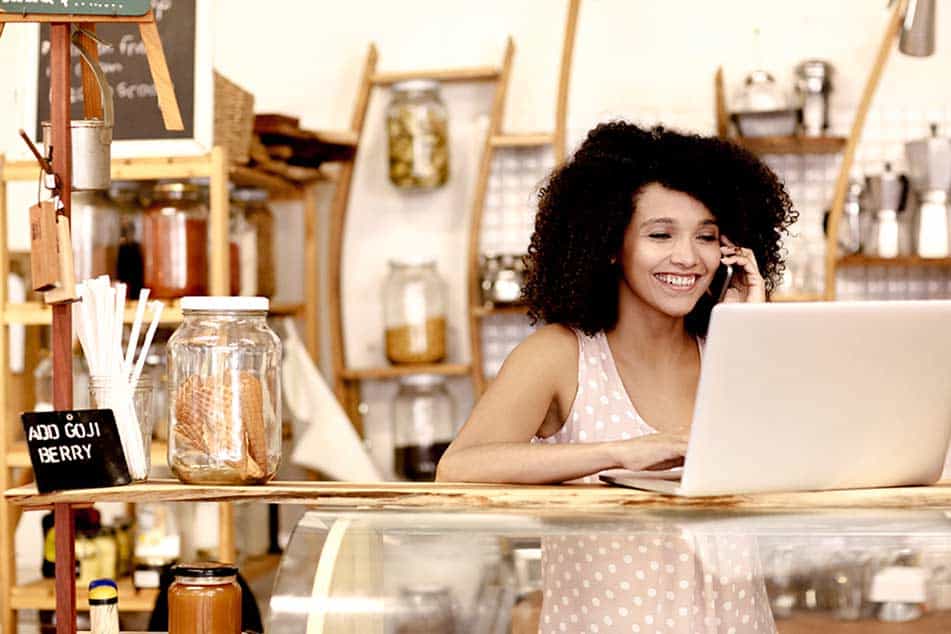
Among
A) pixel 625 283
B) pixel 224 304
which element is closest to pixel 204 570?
pixel 224 304

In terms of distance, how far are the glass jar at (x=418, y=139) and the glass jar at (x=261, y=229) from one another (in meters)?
0.42

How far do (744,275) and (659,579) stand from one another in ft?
2.66

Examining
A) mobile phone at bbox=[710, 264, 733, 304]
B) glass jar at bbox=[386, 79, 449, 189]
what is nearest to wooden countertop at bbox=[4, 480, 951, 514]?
mobile phone at bbox=[710, 264, 733, 304]

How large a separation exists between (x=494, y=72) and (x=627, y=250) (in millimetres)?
2174

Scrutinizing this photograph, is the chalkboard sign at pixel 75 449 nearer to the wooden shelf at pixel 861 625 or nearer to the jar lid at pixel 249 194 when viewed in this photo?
the wooden shelf at pixel 861 625

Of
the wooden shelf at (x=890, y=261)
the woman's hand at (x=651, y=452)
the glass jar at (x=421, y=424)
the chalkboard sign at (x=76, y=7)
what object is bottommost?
the glass jar at (x=421, y=424)

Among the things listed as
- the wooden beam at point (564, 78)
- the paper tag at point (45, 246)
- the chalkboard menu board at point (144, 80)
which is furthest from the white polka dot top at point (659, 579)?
the wooden beam at point (564, 78)

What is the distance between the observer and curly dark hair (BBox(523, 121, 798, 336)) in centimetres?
197

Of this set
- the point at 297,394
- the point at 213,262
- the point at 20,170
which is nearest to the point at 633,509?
the point at 213,262

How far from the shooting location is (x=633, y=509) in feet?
4.41

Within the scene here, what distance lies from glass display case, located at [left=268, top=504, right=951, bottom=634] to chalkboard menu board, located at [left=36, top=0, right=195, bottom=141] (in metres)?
1.89

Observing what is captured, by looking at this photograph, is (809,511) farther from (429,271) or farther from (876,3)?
(876,3)

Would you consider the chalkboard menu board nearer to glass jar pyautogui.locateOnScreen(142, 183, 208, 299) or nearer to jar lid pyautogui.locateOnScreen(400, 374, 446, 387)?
glass jar pyautogui.locateOnScreen(142, 183, 208, 299)

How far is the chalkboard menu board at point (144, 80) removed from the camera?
3006 millimetres
